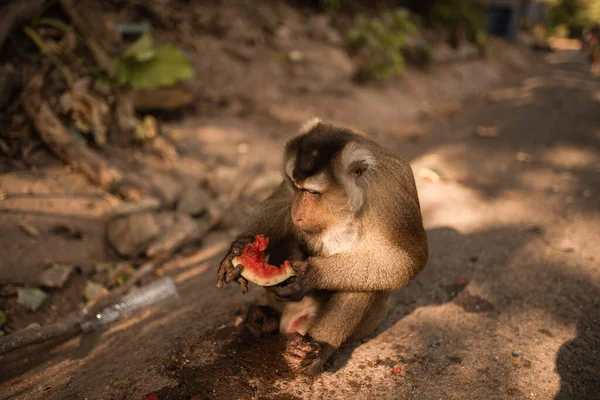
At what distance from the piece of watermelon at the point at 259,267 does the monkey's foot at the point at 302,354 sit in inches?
15.4

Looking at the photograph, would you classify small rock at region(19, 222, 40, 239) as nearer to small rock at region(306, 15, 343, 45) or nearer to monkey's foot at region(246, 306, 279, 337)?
monkey's foot at region(246, 306, 279, 337)

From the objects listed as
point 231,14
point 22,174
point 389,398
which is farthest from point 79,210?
point 231,14

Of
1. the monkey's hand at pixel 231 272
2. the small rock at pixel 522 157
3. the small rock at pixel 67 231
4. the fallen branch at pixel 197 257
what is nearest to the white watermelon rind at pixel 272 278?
the monkey's hand at pixel 231 272

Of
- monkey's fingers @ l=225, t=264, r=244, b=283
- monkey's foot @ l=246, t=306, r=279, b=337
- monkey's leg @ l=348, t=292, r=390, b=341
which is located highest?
monkey's fingers @ l=225, t=264, r=244, b=283

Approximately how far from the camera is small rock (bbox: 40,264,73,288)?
163 inches

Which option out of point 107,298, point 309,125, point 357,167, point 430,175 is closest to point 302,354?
point 357,167

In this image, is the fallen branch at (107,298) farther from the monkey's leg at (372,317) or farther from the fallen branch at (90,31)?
the fallen branch at (90,31)

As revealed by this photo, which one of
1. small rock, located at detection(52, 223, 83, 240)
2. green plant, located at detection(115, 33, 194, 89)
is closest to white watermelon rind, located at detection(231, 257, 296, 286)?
small rock, located at detection(52, 223, 83, 240)

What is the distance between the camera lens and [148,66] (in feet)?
22.5

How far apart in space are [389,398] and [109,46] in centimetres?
665

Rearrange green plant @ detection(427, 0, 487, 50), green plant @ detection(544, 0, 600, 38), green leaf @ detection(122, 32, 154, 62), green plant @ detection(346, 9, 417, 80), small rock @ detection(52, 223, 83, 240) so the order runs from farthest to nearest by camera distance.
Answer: green plant @ detection(544, 0, 600, 38) < green plant @ detection(427, 0, 487, 50) < green plant @ detection(346, 9, 417, 80) < green leaf @ detection(122, 32, 154, 62) < small rock @ detection(52, 223, 83, 240)

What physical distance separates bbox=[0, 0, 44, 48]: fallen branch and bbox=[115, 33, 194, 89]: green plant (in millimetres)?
1185

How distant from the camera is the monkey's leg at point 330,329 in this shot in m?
2.82

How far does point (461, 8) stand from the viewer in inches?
727
